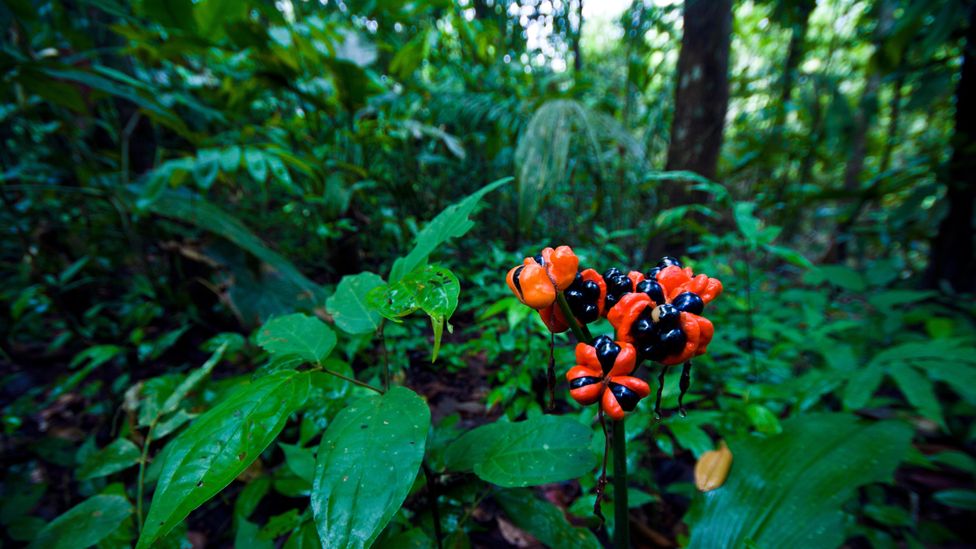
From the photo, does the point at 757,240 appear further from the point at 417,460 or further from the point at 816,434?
the point at 417,460

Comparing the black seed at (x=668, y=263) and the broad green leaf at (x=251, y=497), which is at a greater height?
the black seed at (x=668, y=263)

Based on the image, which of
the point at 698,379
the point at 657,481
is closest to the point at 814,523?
the point at 657,481

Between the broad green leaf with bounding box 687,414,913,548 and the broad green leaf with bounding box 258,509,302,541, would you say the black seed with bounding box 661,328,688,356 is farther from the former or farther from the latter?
the broad green leaf with bounding box 258,509,302,541

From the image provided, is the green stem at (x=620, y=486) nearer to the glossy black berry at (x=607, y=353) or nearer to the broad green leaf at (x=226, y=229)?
the glossy black berry at (x=607, y=353)

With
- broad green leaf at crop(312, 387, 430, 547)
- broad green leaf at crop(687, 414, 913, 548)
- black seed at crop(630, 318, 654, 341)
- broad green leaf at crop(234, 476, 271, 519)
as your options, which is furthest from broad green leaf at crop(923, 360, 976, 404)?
broad green leaf at crop(234, 476, 271, 519)

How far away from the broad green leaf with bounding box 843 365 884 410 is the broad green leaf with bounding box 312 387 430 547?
1.13m


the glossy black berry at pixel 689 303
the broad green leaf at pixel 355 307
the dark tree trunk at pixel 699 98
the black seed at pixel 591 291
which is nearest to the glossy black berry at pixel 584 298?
the black seed at pixel 591 291

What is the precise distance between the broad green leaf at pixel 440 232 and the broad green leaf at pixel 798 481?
0.79 meters

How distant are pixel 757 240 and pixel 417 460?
131 cm

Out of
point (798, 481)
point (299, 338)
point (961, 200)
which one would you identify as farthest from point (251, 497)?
point (961, 200)

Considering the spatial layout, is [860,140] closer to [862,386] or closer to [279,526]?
[862,386]

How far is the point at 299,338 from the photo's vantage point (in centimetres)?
61

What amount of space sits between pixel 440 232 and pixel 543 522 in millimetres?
537

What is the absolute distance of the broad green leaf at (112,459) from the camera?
749 mm
